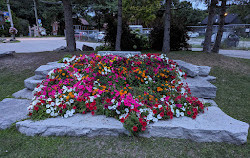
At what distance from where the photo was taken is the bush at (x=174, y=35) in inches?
343

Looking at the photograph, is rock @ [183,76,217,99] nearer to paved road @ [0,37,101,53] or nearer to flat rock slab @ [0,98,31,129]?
flat rock slab @ [0,98,31,129]

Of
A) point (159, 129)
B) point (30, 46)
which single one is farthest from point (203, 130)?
point (30, 46)

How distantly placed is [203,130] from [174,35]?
283 inches

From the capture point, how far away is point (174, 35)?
340 inches

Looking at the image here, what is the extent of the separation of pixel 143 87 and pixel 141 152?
4.58 feet

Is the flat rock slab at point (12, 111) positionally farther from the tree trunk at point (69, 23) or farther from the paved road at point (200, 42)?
the paved road at point (200, 42)

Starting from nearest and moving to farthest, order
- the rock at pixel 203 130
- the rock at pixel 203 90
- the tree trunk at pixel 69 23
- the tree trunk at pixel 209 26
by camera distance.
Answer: the rock at pixel 203 130 → the rock at pixel 203 90 → the tree trunk at pixel 69 23 → the tree trunk at pixel 209 26

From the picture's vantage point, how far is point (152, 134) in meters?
2.32

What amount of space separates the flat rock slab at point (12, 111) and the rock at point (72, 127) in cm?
23

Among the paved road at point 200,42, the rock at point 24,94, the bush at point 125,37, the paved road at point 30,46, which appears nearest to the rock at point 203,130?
the rock at point 24,94

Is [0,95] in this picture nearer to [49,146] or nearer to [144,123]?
[49,146]

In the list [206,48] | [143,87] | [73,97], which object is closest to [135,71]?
[143,87]

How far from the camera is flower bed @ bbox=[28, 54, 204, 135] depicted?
2.49 meters

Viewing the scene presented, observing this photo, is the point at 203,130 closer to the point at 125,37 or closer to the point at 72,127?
the point at 72,127
